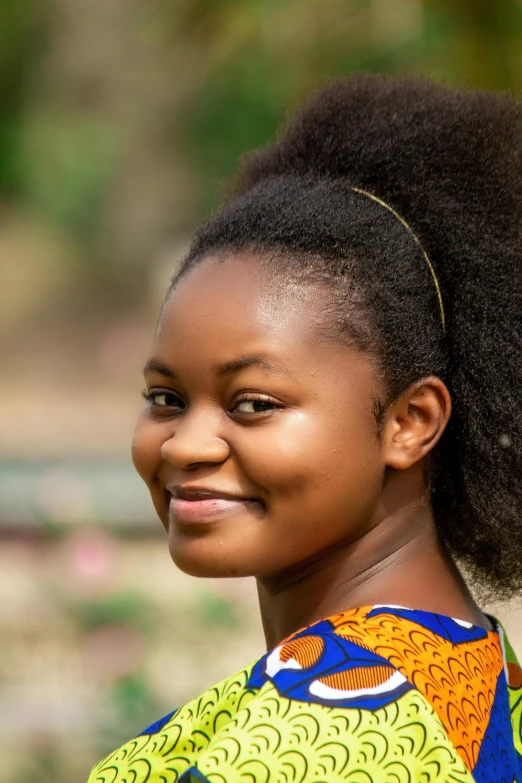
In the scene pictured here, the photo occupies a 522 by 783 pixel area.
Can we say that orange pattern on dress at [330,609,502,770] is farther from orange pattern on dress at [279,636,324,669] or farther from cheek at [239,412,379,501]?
cheek at [239,412,379,501]

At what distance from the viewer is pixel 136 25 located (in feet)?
34.7

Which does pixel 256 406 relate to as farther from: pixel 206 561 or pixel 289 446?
pixel 206 561

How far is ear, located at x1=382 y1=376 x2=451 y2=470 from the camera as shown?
184 cm

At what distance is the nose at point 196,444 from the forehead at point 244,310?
12 cm

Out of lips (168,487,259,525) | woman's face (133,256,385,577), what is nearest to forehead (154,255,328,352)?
woman's face (133,256,385,577)

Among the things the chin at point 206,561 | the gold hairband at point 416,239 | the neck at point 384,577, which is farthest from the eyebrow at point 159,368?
the gold hairband at point 416,239

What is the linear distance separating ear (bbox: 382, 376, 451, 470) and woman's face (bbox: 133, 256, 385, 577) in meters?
0.04

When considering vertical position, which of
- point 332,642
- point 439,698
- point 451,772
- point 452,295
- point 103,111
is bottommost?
point 451,772

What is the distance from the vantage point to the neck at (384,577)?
181 cm

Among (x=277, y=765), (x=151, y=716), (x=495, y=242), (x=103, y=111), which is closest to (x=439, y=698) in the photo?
(x=277, y=765)

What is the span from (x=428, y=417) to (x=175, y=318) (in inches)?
18.2

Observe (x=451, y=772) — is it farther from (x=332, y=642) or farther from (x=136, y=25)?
(x=136, y=25)

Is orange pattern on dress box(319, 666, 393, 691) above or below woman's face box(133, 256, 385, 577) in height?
below

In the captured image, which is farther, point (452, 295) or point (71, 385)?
point (71, 385)
